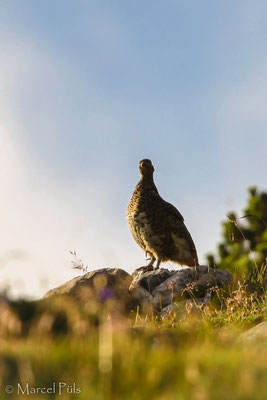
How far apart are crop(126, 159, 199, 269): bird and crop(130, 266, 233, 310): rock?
1.13 feet

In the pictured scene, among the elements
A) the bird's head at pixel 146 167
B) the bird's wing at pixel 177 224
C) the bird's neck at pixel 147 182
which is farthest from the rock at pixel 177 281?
the bird's head at pixel 146 167

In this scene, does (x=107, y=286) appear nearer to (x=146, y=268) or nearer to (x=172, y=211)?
(x=146, y=268)

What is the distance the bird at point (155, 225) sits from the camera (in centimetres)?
1145

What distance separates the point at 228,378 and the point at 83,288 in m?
7.97

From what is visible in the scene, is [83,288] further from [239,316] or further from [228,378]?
[228,378]

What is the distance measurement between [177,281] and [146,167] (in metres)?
2.64

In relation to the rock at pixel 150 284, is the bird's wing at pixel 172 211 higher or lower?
higher

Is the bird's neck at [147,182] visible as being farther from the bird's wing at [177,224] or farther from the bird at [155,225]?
the bird's wing at [177,224]

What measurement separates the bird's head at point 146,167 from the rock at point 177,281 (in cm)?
215

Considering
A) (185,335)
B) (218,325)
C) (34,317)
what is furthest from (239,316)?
(34,317)

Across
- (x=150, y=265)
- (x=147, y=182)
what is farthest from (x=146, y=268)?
(x=147, y=182)

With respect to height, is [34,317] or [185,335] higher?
[34,317]

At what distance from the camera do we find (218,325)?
7.79 meters

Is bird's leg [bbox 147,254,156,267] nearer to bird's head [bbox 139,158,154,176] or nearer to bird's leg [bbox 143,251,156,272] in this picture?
bird's leg [bbox 143,251,156,272]
